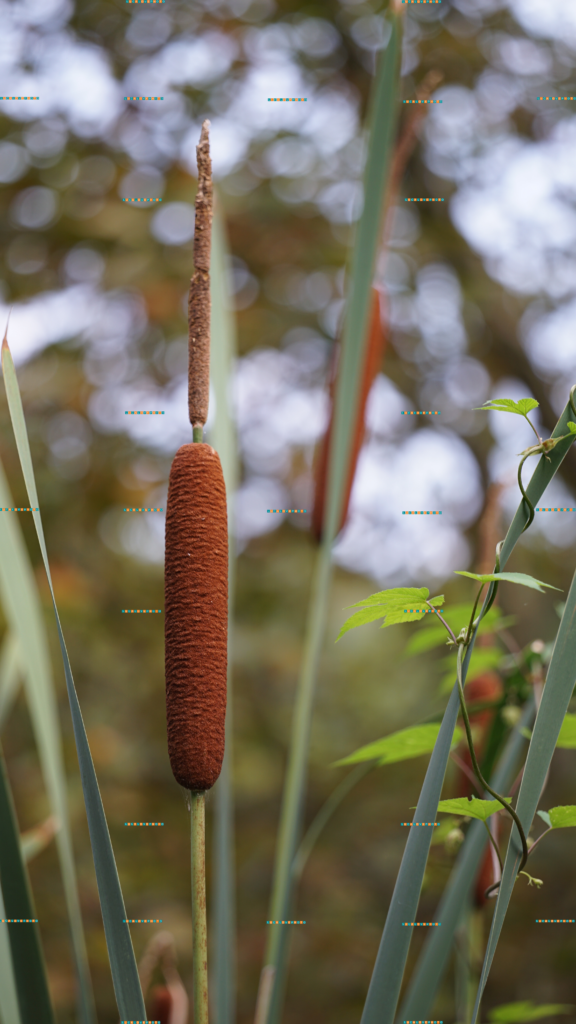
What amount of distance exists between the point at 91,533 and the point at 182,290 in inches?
15.7

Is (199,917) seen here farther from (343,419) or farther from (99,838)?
(343,419)

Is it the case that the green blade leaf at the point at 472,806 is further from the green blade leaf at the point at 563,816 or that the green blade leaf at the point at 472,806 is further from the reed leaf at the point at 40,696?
the reed leaf at the point at 40,696

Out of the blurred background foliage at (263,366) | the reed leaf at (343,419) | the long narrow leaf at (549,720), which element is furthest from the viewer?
the blurred background foliage at (263,366)

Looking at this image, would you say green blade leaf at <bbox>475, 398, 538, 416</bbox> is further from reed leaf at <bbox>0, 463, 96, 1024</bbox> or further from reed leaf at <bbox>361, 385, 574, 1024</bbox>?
reed leaf at <bbox>0, 463, 96, 1024</bbox>

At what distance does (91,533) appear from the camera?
1.20 meters

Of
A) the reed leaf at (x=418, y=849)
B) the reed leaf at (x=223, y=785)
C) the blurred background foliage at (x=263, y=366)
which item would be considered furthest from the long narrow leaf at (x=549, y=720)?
the blurred background foliage at (x=263, y=366)

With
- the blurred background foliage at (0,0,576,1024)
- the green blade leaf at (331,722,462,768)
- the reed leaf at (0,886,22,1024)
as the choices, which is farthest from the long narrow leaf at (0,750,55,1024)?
the blurred background foliage at (0,0,576,1024)

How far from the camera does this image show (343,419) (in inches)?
12.7

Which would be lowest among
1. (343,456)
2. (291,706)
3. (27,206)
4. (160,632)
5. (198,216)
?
(291,706)

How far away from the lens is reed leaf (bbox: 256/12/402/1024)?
0.30 m

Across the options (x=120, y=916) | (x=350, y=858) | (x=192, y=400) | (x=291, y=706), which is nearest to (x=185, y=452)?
(x=192, y=400)

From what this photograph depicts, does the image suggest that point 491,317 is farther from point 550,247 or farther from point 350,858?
point 350,858

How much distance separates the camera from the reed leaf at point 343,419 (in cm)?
30

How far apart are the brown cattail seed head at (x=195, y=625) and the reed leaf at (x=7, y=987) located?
12cm
